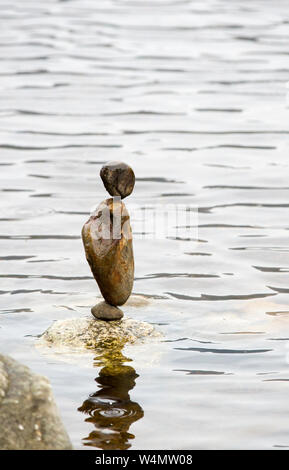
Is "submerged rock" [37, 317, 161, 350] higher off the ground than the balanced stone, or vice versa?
the balanced stone

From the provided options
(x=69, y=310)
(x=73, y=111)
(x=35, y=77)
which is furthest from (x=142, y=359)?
(x=35, y=77)

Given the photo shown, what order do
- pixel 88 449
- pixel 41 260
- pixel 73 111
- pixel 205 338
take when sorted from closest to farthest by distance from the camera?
pixel 88 449 → pixel 205 338 → pixel 41 260 → pixel 73 111

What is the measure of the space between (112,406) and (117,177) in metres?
1.72

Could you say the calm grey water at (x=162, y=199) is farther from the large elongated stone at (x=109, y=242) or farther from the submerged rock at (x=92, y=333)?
the large elongated stone at (x=109, y=242)

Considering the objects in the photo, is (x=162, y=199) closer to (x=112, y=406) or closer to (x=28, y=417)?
(x=112, y=406)

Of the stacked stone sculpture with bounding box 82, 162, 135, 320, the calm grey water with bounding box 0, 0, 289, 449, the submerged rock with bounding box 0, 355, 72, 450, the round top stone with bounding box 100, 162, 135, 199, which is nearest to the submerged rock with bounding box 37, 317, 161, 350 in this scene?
the calm grey water with bounding box 0, 0, 289, 449

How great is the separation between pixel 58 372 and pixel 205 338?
51.4 inches

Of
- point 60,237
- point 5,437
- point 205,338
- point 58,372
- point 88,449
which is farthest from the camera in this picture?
point 60,237

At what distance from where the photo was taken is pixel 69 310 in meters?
8.70

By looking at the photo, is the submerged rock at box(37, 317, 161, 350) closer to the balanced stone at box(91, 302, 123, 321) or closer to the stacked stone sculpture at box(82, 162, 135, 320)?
the balanced stone at box(91, 302, 123, 321)

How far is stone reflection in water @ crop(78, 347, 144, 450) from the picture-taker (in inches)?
253

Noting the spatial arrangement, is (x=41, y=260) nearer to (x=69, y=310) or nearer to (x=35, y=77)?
(x=69, y=310)

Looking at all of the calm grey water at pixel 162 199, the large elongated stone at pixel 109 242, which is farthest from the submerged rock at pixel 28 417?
the large elongated stone at pixel 109 242

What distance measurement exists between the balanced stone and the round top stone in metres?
0.93
